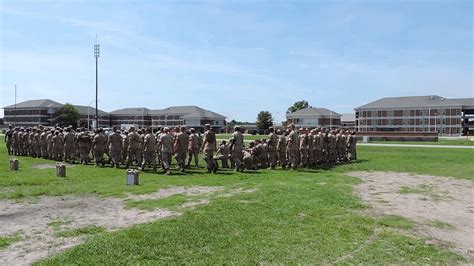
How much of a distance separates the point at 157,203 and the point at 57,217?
2.38m

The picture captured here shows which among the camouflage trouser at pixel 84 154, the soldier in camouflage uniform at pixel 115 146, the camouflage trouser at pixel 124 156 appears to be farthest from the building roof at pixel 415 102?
the soldier in camouflage uniform at pixel 115 146

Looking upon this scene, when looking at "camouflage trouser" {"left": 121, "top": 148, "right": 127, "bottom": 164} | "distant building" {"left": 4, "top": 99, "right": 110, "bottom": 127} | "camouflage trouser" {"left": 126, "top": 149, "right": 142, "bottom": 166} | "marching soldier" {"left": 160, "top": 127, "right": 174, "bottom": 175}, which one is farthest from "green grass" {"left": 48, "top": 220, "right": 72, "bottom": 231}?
"distant building" {"left": 4, "top": 99, "right": 110, "bottom": 127}

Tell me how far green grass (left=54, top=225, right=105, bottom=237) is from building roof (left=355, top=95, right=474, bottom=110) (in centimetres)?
11921

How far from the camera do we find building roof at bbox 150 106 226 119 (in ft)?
480

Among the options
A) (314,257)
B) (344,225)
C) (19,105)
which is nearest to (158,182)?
(344,225)

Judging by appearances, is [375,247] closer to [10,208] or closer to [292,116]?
[10,208]

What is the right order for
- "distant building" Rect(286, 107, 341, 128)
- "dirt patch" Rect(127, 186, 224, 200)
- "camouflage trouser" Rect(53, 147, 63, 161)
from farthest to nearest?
"distant building" Rect(286, 107, 341, 128) → "camouflage trouser" Rect(53, 147, 63, 161) → "dirt patch" Rect(127, 186, 224, 200)

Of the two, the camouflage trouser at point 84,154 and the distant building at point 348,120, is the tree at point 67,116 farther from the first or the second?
the camouflage trouser at point 84,154

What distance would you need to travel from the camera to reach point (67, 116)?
133 metres

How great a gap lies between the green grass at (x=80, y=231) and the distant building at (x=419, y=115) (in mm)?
115803

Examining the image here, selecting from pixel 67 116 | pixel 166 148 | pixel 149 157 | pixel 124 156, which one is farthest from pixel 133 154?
pixel 67 116

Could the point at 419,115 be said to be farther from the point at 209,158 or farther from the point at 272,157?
the point at 209,158

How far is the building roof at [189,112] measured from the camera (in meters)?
146

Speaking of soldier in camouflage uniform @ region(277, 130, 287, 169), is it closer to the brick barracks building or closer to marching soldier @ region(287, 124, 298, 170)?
marching soldier @ region(287, 124, 298, 170)
